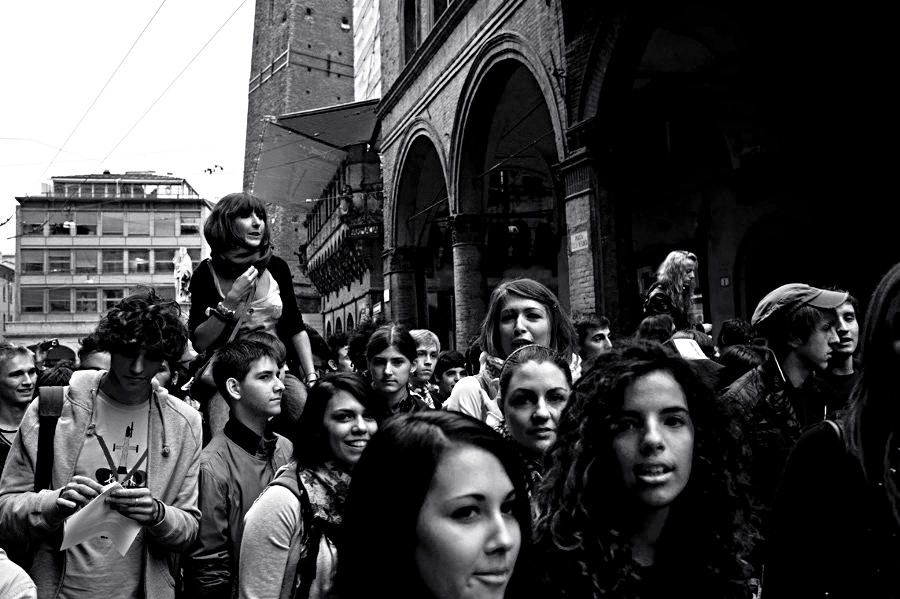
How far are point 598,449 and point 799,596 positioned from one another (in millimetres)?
568

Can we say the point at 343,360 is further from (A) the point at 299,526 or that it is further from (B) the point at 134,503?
(A) the point at 299,526

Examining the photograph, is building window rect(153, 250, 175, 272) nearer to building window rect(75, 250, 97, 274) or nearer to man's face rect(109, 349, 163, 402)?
building window rect(75, 250, 97, 274)

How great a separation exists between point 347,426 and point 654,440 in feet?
4.17

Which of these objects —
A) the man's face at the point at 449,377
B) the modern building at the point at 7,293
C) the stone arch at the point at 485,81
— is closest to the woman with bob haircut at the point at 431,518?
the man's face at the point at 449,377

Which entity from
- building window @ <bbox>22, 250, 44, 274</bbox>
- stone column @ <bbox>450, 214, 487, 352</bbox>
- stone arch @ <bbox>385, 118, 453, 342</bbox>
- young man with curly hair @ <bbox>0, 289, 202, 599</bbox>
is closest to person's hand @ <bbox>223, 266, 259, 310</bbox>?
young man with curly hair @ <bbox>0, 289, 202, 599</bbox>

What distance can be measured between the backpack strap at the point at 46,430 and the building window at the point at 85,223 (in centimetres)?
7549

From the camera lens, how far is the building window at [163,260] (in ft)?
237

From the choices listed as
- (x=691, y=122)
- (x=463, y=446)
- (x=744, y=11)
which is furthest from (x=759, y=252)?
(x=463, y=446)

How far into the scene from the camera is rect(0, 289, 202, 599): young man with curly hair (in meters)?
2.65

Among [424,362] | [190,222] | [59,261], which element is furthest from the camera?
[190,222]

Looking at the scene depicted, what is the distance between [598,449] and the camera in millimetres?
2047

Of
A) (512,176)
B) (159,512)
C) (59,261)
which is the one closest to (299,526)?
(159,512)

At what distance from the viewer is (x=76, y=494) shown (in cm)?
257

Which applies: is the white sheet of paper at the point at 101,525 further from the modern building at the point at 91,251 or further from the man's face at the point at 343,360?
the modern building at the point at 91,251
